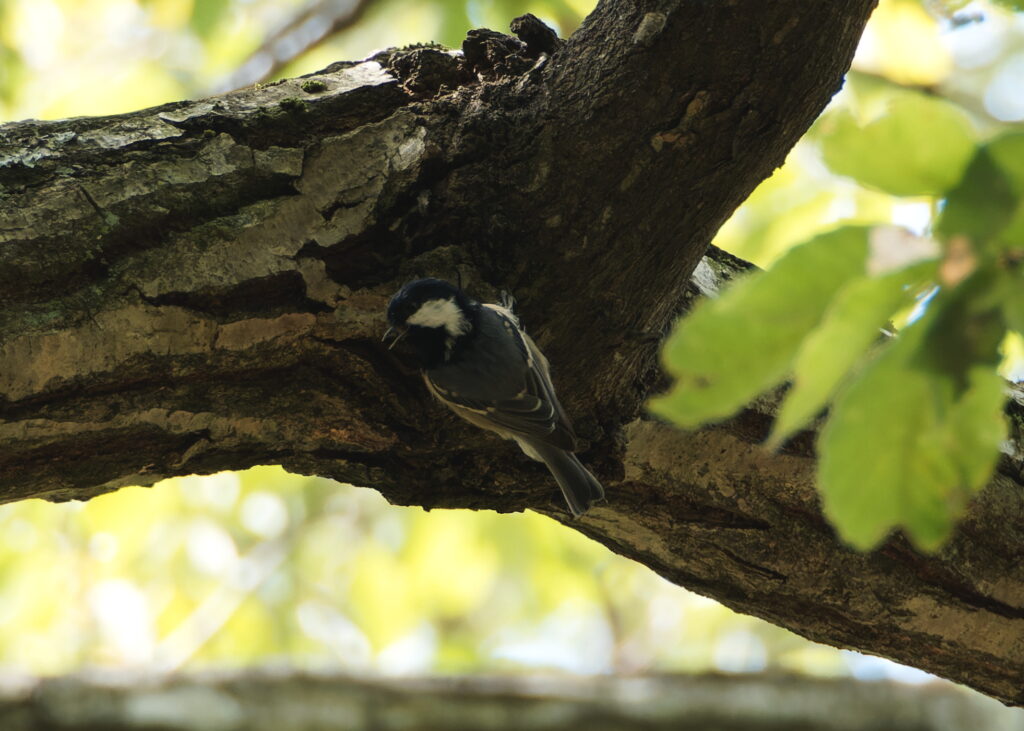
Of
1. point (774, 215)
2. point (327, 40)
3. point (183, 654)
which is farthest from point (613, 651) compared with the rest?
point (327, 40)

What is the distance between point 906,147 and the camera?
0.81 meters

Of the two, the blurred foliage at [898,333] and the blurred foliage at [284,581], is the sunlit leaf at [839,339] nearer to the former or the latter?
the blurred foliage at [898,333]

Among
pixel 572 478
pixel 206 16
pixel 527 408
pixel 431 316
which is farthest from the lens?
pixel 206 16

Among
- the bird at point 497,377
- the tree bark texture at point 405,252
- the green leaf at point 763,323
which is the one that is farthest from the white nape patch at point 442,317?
the green leaf at point 763,323

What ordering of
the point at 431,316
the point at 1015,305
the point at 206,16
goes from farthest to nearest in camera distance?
1. the point at 206,16
2. the point at 431,316
3. the point at 1015,305

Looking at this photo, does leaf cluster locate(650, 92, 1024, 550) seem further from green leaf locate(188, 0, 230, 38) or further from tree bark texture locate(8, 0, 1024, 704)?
green leaf locate(188, 0, 230, 38)

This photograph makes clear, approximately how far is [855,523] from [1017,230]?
0.89 ft

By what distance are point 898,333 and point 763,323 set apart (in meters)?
0.12

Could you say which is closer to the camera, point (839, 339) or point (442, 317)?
point (839, 339)

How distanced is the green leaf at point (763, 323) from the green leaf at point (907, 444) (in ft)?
0.22

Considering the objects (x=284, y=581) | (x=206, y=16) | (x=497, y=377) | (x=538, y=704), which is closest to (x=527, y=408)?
(x=497, y=377)

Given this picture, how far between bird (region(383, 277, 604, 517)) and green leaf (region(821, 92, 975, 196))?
1485mm

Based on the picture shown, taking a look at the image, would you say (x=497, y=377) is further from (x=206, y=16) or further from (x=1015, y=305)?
(x=206, y=16)

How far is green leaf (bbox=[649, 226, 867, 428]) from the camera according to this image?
792 millimetres
